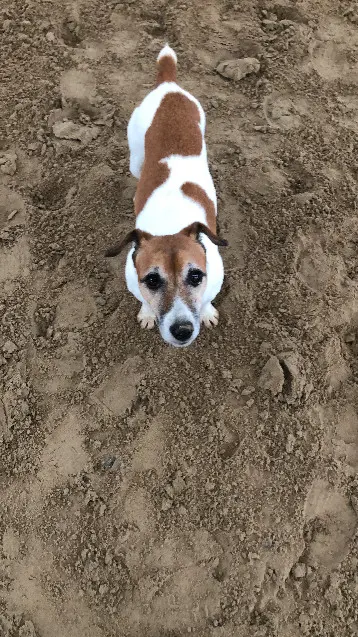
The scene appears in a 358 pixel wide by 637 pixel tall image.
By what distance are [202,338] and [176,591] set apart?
223cm

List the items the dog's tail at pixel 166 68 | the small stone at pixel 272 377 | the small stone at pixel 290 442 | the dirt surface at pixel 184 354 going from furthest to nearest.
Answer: the dog's tail at pixel 166 68
the small stone at pixel 272 377
the small stone at pixel 290 442
the dirt surface at pixel 184 354

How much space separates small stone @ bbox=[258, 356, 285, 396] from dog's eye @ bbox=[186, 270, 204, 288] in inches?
49.8

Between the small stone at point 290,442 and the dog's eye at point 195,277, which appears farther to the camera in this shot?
the small stone at point 290,442

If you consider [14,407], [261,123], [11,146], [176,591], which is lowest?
[176,591]

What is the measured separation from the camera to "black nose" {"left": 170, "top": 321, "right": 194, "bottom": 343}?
3.85m

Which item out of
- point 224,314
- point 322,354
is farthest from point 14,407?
point 322,354

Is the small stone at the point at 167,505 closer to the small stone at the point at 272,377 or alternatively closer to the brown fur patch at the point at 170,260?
the small stone at the point at 272,377

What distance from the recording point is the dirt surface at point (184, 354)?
4164 mm

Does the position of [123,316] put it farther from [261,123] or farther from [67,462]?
[261,123]

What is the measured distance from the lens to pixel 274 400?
4703 mm

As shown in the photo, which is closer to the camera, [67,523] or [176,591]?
[176,591]

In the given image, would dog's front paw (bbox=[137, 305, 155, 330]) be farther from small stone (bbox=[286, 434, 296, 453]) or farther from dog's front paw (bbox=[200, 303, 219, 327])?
small stone (bbox=[286, 434, 296, 453])

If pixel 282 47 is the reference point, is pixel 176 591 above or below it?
below

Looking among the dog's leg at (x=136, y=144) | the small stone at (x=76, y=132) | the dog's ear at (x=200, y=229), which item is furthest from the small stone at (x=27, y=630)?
the small stone at (x=76, y=132)
